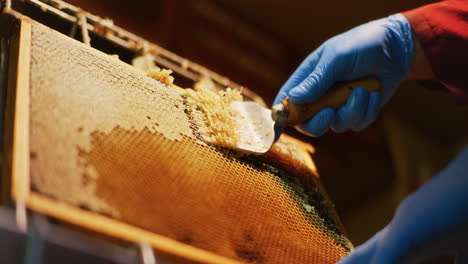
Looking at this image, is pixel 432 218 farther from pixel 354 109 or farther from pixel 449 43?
pixel 449 43

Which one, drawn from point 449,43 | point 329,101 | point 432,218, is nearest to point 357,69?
point 329,101

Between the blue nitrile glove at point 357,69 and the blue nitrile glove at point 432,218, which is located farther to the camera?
the blue nitrile glove at point 357,69

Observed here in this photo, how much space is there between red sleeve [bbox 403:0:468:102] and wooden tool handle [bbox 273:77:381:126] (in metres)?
0.17

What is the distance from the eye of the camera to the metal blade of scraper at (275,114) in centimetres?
118

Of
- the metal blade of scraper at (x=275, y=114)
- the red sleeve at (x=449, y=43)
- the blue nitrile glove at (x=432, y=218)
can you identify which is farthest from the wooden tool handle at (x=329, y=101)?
the blue nitrile glove at (x=432, y=218)

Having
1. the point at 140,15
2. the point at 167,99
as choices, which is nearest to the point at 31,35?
the point at 167,99

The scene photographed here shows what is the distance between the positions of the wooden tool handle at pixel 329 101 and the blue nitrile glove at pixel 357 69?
1 cm

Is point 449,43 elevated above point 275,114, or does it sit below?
below

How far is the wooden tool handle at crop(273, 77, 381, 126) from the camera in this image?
1232mm

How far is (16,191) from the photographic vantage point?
0.66 meters

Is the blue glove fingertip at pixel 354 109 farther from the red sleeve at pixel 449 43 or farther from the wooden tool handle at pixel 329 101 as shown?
the red sleeve at pixel 449 43

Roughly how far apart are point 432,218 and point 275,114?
54 centimetres

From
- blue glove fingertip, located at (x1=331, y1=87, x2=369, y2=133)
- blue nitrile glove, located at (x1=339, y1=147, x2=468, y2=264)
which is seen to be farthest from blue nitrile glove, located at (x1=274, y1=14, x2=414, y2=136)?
blue nitrile glove, located at (x1=339, y1=147, x2=468, y2=264)

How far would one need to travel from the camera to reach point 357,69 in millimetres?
1328
